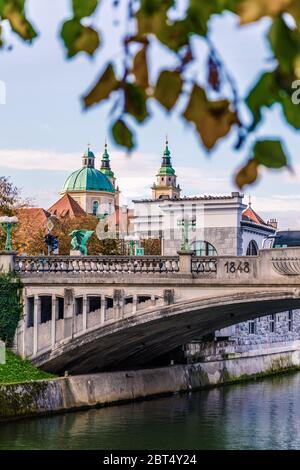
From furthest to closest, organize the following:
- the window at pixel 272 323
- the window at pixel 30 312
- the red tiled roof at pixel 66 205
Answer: the red tiled roof at pixel 66 205
the window at pixel 272 323
the window at pixel 30 312

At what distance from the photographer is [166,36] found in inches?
124

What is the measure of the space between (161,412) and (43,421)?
462 centimetres

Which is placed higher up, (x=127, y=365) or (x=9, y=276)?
(x=9, y=276)

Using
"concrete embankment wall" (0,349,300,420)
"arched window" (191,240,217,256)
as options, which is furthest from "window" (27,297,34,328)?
"arched window" (191,240,217,256)

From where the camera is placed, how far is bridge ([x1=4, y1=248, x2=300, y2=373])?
91.9ft

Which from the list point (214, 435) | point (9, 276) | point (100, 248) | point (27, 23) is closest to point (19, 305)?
point (9, 276)

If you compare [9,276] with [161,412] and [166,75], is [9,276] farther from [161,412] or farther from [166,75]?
[166,75]

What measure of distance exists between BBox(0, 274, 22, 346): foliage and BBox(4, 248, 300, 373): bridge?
245 mm

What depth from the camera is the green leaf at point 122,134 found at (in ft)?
11.3

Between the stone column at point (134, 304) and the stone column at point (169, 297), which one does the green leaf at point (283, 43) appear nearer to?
the stone column at point (169, 297)

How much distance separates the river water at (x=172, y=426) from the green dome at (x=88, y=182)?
242 feet

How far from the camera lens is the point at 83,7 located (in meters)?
3.35

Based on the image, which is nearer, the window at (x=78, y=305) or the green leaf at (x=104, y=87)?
the green leaf at (x=104, y=87)

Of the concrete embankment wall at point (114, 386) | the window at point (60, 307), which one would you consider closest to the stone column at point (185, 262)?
the window at point (60, 307)
